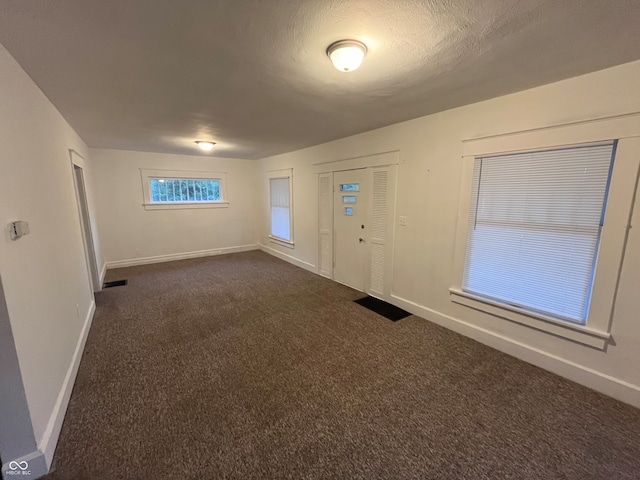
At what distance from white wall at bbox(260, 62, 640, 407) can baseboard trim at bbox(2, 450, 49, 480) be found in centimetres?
346

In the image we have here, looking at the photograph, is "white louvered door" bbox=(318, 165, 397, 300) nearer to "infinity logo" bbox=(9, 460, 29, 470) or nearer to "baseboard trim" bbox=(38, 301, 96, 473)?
"baseboard trim" bbox=(38, 301, 96, 473)

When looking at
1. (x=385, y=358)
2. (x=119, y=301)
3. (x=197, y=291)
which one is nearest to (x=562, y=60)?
(x=385, y=358)

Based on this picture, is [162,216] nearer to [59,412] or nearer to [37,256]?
[37,256]

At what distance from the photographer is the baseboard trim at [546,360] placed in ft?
6.66

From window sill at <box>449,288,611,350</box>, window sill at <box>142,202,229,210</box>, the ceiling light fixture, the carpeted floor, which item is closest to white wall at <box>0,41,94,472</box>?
the carpeted floor

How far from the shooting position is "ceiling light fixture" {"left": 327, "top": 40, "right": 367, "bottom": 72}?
1.60 metres

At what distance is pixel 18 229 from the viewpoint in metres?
1.50

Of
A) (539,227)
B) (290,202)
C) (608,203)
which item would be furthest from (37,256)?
(290,202)

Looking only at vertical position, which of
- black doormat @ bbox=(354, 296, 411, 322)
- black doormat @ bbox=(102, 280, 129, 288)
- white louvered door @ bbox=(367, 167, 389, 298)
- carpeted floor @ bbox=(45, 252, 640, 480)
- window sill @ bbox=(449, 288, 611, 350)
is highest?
white louvered door @ bbox=(367, 167, 389, 298)

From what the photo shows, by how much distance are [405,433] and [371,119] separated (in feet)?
10.3

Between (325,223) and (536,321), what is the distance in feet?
10.8

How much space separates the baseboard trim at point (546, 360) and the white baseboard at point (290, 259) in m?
2.52

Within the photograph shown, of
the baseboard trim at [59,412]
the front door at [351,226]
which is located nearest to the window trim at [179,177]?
the front door at [351,226]

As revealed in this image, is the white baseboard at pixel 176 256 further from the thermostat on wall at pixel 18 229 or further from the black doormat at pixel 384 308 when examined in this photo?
the thermostat on wall at pixel 18 229
